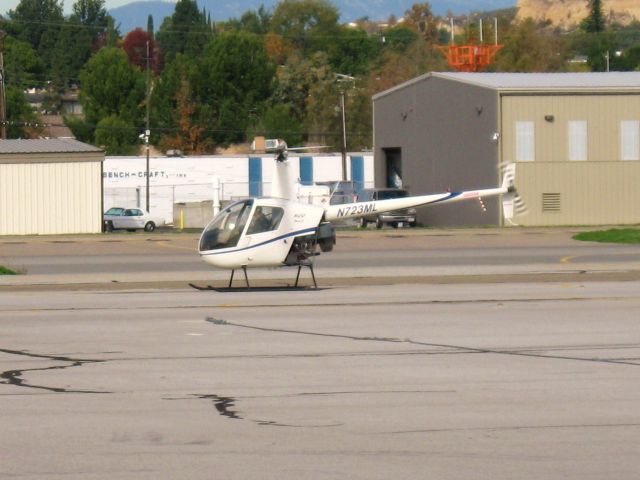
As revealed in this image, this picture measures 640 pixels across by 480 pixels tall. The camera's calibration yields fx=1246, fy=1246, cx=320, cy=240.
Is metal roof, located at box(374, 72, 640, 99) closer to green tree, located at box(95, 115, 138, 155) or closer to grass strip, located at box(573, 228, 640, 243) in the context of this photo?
grass strip, located at box(573, 228, 640, 243)

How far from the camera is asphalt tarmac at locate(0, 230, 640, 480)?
9.41 meters

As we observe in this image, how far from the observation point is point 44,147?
48531 millimetres

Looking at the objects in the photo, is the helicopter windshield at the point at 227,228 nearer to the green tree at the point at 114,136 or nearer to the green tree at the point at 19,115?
A: the green tree at the point at 114,136

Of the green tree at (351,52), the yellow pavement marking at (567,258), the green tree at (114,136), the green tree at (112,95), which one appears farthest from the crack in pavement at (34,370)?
the green tree at (351,52)

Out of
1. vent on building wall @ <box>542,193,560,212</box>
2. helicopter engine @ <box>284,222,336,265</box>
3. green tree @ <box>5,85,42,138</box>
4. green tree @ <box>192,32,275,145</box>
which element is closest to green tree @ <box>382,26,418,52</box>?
green tree @ <box>192,32,275,145</box>

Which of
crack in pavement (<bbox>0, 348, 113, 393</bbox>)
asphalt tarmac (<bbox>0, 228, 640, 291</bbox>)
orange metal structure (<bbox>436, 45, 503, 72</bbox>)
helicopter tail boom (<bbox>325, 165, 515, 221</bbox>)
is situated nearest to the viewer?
crack in pavement (<bbox>0, 348, 113, 393</bbox>)

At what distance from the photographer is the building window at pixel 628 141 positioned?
52425mm

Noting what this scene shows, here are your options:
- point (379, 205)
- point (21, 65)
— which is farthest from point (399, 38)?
point (379, 205)

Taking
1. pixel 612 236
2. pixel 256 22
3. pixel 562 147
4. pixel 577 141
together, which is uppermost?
pixel 256 22

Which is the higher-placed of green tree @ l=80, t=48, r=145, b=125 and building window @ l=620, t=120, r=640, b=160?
green tree @ l=80, t=48, r=145, b=125

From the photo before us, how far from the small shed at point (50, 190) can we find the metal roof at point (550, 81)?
16.7 m

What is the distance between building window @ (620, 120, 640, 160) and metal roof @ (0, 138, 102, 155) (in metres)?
21.7

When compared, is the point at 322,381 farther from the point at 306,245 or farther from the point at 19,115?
the point at 19,115

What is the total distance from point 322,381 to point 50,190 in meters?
36.8
